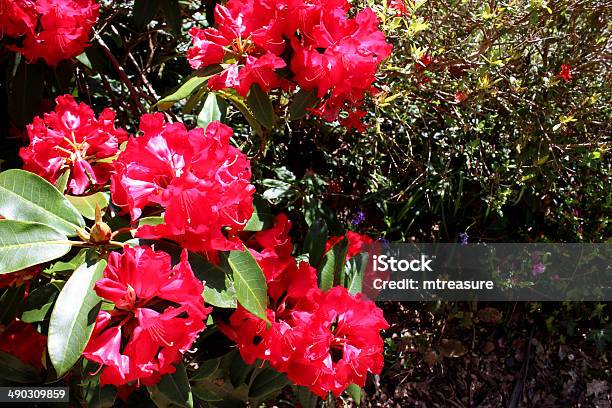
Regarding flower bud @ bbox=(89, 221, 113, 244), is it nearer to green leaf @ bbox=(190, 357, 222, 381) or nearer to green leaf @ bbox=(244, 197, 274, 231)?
green leaf @ bbox=(244, 197, 274, 231)

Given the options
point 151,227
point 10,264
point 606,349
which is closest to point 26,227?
point 10,264

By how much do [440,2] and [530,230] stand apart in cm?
113

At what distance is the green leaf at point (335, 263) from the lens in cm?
171

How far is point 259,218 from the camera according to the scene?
5.24 feet

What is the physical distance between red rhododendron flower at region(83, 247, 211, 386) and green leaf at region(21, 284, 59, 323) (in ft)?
0.89

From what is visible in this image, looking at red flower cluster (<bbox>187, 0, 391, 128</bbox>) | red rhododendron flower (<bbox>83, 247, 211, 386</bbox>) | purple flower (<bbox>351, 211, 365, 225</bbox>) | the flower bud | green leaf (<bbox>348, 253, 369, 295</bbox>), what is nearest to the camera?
red rhododendron flower (<bbox>83, 247, 211, 386</bbox>)

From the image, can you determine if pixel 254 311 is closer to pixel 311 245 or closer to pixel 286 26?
pixel 311 245

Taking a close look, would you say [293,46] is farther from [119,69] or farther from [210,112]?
[119,69]

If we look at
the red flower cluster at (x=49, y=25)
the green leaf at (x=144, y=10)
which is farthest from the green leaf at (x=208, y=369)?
the green leaf at (x=144, y=10)

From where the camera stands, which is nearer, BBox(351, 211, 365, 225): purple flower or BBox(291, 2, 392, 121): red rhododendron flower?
BBox(291, 2, 392, 121): red rhododendron flower

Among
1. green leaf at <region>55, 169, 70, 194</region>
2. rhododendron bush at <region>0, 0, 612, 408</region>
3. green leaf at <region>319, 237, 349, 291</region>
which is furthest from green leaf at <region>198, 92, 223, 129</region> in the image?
green leaf at <region>319, 237, 349, 291</region>

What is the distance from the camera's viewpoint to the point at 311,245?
181 centimetres

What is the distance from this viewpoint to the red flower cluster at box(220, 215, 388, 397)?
1.44 metres

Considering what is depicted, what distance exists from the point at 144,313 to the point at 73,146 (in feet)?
1.79
